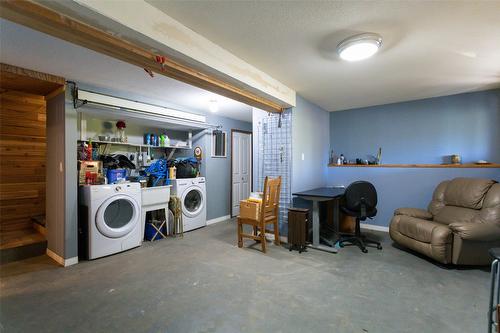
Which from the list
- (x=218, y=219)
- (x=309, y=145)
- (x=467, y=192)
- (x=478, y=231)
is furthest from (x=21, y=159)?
(x=467, y=192)

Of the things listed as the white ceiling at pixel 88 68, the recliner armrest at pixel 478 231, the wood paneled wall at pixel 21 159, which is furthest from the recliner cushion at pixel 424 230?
the wood paneled wall at pixel 21 159

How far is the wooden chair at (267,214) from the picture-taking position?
Result: 315 centimetres

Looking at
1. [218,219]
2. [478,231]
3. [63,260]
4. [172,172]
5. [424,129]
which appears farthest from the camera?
[218,219]

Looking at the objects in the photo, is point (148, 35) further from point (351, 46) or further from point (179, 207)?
point (179, 207)

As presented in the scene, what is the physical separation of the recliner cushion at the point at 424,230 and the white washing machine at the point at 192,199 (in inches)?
128

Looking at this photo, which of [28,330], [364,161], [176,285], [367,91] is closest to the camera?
[28,330]

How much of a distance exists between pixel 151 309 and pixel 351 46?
2.85 meters

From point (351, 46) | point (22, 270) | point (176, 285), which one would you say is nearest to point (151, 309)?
point (176, 285)

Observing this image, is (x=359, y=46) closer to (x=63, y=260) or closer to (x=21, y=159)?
(x=63, y=260)

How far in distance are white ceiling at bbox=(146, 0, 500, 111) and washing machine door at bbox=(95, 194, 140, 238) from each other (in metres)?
2.46

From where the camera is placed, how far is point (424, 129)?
159 inches

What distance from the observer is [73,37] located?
1.49 meters

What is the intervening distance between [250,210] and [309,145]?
1674 mm

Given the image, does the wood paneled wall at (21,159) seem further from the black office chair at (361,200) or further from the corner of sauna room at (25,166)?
the black office chair at (361,200)
